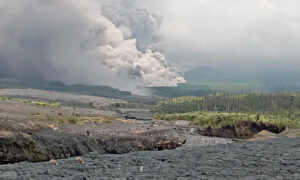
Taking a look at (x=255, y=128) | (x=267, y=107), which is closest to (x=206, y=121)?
(x=255, y=128)

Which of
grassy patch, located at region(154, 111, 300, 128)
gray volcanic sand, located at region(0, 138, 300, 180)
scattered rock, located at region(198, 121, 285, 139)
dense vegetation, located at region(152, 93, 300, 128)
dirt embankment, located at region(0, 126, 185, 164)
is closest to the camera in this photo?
gray volcanic sand, located at region(0, 138, 300, 180)

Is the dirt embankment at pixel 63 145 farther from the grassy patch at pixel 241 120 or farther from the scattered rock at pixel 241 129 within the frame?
the grassy patch at pixel 241 120

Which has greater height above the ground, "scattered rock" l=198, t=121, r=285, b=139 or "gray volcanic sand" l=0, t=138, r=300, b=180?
"gray volcanic sand" l=0, t=138, r=300, b=180

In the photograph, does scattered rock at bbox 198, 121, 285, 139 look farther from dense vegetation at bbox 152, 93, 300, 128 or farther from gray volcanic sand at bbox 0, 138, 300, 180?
gray volcanic sand at bbox 0, 138, 300, 180

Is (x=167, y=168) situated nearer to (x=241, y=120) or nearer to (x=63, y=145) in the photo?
(x=63, y=145)

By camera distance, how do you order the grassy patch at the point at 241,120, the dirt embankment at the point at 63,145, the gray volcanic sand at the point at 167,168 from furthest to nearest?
the grassy patch at the point at 241,120
the dirt embankment at the point at 63,145
the gray volcanic sand at the point at 167,168

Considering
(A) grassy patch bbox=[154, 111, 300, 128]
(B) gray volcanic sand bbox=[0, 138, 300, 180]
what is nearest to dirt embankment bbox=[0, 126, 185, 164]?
(B) gray volcanic sand bbox=[0, 138, 300, 180]

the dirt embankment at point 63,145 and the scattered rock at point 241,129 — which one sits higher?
the dirt embankment at point 63,145

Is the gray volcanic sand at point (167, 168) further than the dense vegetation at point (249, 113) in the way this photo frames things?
No

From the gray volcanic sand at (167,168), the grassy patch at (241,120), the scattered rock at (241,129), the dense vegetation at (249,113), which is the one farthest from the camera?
the dense vegetation at (249,113)

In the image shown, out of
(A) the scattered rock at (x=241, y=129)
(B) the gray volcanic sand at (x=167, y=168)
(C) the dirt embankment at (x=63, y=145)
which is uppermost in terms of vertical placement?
(B) the gray volcanic sand at (x=167, y=168)

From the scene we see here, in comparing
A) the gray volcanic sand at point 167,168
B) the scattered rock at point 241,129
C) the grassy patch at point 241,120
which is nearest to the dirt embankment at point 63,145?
the gray volcanic sand at point 167,168

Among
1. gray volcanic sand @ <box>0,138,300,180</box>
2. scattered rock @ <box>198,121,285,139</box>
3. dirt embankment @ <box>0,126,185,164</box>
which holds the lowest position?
scattered rock @ <box>198,121,285,139</box>

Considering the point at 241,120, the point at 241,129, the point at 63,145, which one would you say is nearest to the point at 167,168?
the point at 63,145
